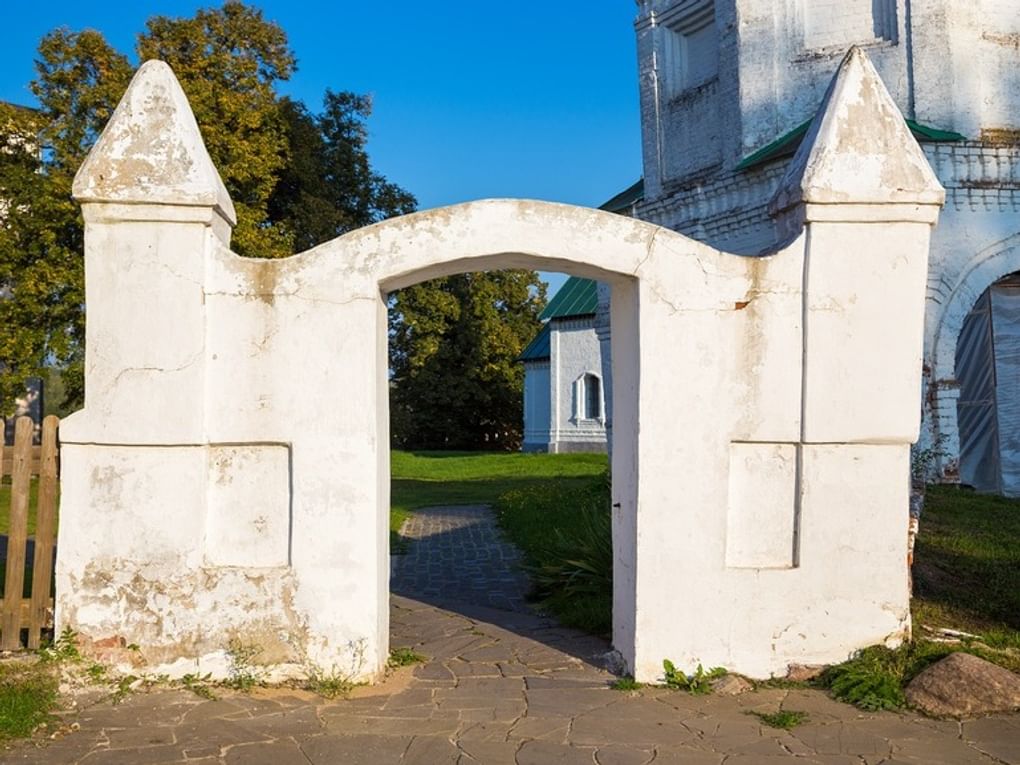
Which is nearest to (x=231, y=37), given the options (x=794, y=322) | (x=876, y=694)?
(x=794, y=322)

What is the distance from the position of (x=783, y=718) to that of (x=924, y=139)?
31.8 ft

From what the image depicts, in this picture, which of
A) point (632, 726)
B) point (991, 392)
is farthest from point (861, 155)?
point (991, 392)

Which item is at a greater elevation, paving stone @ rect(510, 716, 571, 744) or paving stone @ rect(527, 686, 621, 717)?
paving stone @ rect(527, 686, 621, 717)

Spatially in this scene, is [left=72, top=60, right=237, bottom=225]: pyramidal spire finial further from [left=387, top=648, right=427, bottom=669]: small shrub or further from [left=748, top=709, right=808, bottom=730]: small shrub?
[left=748, top=709, right=808, bottom=730]: small shrub

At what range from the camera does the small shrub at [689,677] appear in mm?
5667

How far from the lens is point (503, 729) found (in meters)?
5.01

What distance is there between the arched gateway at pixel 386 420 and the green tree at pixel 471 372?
30300 mm

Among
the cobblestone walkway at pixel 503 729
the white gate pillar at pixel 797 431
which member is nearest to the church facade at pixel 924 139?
the white gate pillar at pixel 797 431

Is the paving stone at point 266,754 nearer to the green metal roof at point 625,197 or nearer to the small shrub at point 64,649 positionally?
the small shrub at point 64,649

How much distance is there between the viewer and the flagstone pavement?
4633mm

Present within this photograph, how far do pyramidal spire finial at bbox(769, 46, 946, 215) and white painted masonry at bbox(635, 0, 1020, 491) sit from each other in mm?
5742

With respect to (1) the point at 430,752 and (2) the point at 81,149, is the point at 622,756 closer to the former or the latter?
(1) the point at 430,752

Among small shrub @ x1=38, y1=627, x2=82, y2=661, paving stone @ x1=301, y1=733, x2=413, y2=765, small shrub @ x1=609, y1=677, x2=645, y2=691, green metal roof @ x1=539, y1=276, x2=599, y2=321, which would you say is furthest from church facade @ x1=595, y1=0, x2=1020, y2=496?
green metal roof @ x1=539, y1=276, x2=599, y2=321

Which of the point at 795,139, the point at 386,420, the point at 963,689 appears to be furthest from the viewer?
the point at 795,139
